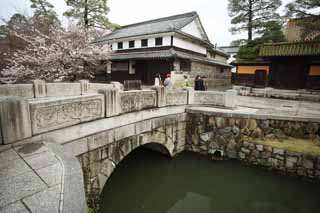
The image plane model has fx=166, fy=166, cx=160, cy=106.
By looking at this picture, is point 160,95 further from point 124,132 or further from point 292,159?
point 292,159

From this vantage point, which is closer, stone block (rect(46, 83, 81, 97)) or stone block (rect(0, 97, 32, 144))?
stone block (rect(0, 97, 32, 144))

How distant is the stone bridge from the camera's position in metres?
2.07

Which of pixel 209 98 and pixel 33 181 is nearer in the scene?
pixel 33 181

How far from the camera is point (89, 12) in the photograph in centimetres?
1931

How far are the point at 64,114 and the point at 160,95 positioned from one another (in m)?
3.55

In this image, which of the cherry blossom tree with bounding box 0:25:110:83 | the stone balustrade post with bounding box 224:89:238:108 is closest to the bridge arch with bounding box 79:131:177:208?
the stone balustrade post with bounding box 224:89:238:108

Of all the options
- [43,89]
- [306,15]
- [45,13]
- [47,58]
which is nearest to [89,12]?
[45,13]

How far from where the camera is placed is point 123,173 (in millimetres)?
6629

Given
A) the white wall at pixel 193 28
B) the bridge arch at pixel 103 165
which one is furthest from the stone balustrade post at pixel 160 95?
the white wall at pixel 193 28

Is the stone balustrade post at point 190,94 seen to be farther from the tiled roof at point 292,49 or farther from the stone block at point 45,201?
the tiled roof at point 292,49

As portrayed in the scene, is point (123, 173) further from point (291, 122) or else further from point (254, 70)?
point (254, 70)

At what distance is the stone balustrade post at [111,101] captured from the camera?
4412 mm

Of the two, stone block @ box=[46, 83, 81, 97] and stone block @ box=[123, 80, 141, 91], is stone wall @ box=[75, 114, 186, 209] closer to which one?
stone block @ box=[46, 83, 81, 97]

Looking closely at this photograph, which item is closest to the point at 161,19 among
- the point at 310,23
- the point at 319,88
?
the point at 310,23
